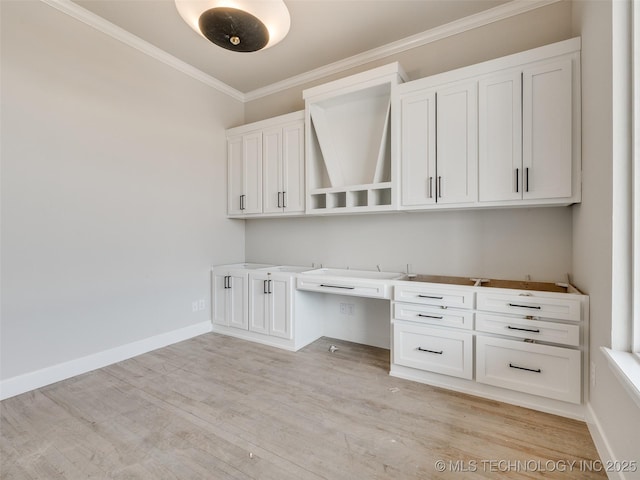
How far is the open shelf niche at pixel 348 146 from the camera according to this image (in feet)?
9.52

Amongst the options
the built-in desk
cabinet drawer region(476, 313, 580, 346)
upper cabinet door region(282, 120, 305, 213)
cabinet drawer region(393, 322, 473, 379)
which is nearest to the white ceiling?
→ upper cabinet door region(282, 120, 305, 213)

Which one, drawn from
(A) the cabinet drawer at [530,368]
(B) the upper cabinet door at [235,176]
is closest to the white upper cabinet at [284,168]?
(B) the upper cabinet door at [235,176]

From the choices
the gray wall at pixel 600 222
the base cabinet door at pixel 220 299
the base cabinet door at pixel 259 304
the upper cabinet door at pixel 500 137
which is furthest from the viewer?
the base cabinet door at pixel 220 299

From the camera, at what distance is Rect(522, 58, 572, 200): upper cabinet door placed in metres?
2.10

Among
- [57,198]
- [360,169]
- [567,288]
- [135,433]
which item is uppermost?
[360,169]

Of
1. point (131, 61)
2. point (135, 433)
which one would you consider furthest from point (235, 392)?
point (131, 61)

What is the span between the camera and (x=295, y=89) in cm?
387

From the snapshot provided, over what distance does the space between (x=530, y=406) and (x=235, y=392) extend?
7.24ft

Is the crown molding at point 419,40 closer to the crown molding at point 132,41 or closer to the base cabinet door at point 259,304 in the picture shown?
the crown molding at point 132,41

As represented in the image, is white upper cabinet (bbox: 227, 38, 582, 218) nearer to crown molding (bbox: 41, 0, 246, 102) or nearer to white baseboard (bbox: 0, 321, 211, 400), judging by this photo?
crown molding (bbox: 41, 0, 246, 102)

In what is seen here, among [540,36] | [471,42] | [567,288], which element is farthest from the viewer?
[471,42]

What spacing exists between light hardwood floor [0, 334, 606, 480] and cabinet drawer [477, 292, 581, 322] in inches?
27.4

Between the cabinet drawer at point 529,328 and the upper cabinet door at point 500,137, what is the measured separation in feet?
3.03

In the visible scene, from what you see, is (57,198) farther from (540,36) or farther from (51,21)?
(540,36)
